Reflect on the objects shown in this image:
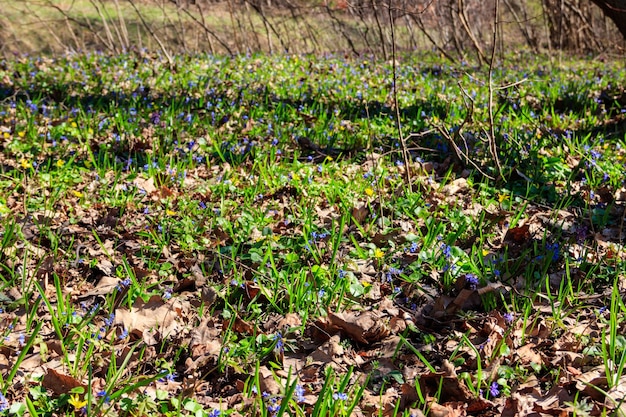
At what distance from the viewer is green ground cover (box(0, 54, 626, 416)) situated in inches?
83.6

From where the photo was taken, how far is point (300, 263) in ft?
9.62

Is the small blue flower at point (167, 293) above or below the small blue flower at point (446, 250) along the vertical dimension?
above

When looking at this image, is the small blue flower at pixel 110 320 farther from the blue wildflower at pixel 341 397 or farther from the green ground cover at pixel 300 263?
the blue wildflower at pixel 341 397

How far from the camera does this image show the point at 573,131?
16.3 feet

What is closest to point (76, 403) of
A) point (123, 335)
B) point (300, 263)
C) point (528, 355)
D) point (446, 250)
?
point (123, 335)

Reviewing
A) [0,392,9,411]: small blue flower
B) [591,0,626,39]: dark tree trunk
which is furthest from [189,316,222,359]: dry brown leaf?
[591,0,626,39]: dark tree trunk

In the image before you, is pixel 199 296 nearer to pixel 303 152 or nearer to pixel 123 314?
pixel 123 314

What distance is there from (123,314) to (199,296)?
1.18 ft

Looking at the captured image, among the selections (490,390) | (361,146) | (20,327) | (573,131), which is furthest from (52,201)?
(573,131)

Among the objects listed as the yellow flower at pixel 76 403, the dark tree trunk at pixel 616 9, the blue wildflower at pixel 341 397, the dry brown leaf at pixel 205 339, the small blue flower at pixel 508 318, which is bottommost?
the small blue flower at pixel 508 318

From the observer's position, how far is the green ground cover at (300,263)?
6.97ft

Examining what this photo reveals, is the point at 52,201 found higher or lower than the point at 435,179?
higher

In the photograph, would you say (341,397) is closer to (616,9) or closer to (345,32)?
(616,9)

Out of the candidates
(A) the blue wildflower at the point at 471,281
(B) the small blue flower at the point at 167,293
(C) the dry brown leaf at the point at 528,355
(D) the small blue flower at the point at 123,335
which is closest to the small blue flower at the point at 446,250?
(A) the blue wildflower at the point at 471,281
